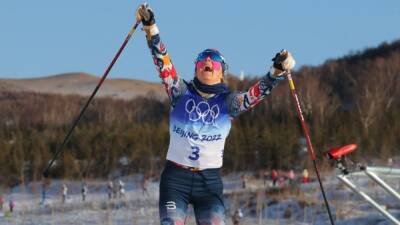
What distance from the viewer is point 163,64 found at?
5.59 meters

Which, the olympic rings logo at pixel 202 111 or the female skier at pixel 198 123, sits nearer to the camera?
the female skier at pixel 198 123

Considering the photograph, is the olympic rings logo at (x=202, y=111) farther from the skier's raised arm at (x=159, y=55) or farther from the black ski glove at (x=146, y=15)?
the black ski glove at (x=146, y=15)

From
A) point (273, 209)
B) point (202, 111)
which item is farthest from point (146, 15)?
point (273, 209)

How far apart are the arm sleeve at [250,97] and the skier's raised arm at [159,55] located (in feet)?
1.21

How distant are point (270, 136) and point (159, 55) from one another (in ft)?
112

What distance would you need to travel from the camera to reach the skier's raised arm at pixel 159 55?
5574 millimetres

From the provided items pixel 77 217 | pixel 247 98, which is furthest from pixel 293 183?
pixel 247 98

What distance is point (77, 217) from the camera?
23219mm

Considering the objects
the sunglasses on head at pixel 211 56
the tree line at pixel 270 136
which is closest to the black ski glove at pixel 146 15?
the sunglasses on head at pixel 211 56

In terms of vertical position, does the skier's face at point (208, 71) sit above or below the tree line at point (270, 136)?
below

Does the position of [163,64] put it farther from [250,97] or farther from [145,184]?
[145,184]

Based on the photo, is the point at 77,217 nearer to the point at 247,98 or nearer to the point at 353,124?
the point at 247,98

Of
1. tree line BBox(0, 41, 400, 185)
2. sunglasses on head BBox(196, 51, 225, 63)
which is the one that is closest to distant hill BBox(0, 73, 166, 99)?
tree line BBox(0, 41, 400, 185)

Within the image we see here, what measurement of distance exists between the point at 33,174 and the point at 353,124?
17.4 m
